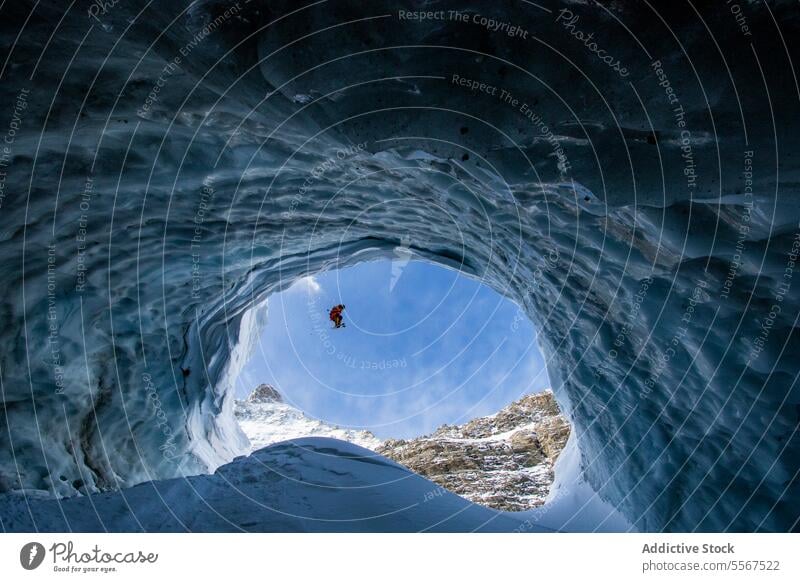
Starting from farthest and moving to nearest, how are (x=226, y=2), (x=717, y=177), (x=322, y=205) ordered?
Result: 1. (x=322, y=205)
2. (x=226, y=2)
3. (x=717, y=177)

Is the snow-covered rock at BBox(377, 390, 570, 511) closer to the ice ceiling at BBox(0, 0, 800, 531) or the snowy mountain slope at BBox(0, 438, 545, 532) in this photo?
the ice ceiling at BBox(0, 0, 800, 531)

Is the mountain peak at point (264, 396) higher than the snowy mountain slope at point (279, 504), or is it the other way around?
the mountain peak at point (264, 396)

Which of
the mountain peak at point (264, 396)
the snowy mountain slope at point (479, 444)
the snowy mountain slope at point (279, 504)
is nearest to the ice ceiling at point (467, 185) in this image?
the snowy mountain slope at point (279, 504)

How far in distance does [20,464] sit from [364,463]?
5088 millimetres

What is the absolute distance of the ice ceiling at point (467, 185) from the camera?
3176 mm

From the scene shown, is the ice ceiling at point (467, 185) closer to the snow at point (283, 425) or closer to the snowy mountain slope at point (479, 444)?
the snowy mountain slope at point (479, 444)

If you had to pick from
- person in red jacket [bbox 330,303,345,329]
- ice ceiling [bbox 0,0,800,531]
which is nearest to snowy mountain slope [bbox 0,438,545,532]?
ice ceiling [bbox 0,0,800,531]

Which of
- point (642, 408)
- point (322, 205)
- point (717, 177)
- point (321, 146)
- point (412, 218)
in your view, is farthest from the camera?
point (412, 218)

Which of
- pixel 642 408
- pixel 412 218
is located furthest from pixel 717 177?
pixel 412 218

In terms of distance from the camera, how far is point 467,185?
540 centimetres

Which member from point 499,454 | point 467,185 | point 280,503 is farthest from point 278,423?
point 467,185

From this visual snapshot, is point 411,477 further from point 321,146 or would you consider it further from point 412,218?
point 321,146

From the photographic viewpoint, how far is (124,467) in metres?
8.08

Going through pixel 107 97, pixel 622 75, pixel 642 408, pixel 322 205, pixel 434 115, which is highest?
pixel 322 205
